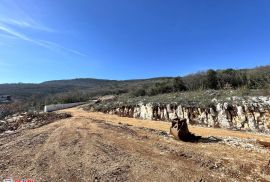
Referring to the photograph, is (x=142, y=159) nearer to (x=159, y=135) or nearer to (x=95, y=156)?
(x=95, y=156)

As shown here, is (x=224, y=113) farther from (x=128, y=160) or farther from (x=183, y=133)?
(x=128, y=160)

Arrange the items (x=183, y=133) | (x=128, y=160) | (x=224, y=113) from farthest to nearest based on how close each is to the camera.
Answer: (x=224, y=113)
(x=183, y=133)
(x=128, y=160)

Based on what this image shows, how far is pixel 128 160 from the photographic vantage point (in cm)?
752

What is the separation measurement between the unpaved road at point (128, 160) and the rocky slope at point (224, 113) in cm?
530

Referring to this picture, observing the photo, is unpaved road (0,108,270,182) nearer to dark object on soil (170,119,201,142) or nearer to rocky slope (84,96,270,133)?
dark object on soil (170,119,201,142)

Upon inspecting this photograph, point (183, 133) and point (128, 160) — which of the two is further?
point (183, 133)

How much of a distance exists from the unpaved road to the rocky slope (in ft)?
17.4

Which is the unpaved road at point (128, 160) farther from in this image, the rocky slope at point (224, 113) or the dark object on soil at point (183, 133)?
the rocky slope at point (224, 113)

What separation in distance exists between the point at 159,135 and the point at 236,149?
3.99m

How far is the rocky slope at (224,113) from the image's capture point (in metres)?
13.2

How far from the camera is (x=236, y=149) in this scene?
866cm

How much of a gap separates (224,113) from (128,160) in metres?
9.94

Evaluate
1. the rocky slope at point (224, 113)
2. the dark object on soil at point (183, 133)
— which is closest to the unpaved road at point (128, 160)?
the dark object on soil at point (183, 133)

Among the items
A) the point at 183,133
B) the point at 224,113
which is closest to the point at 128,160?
the point at 183,133
